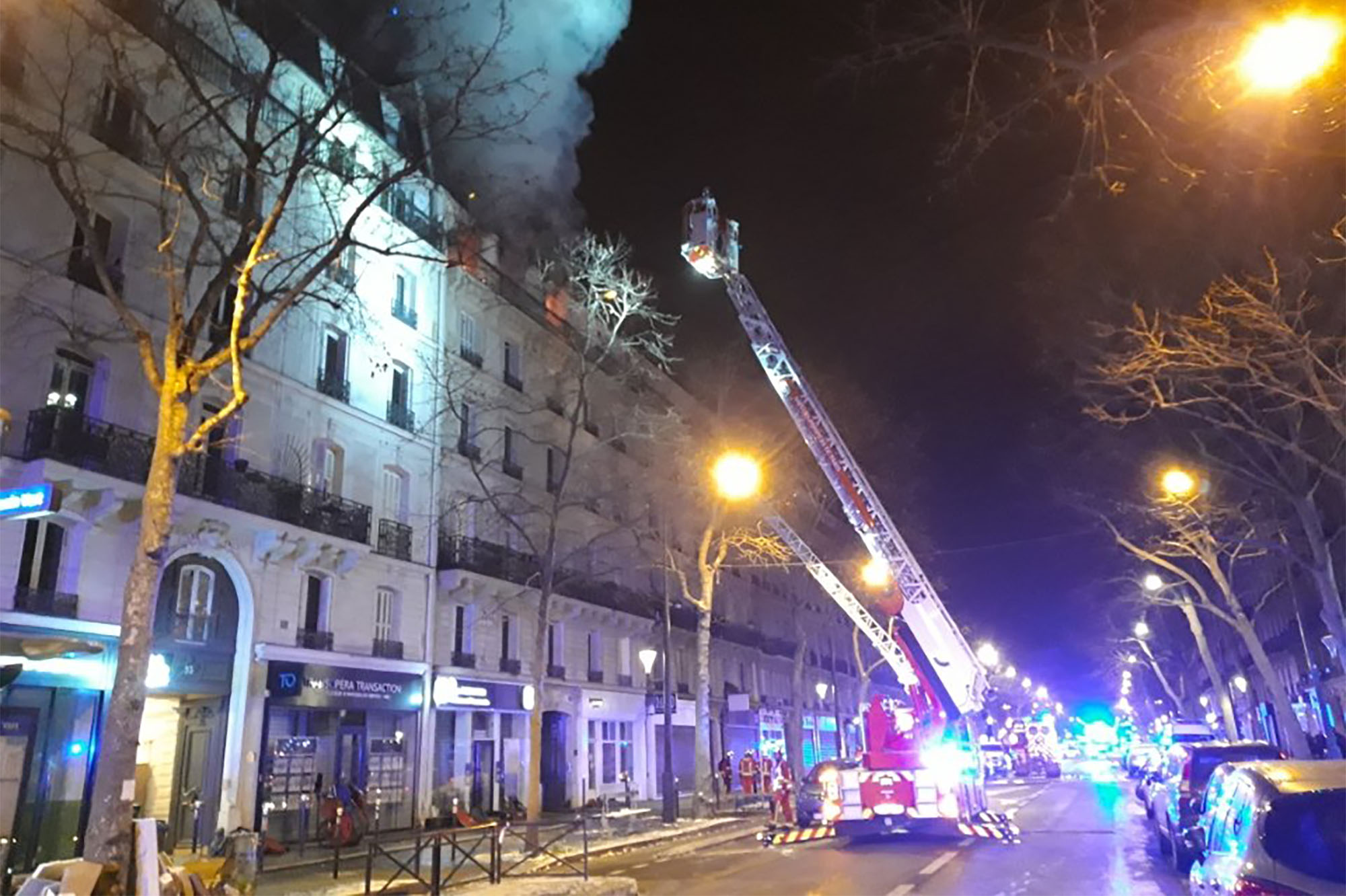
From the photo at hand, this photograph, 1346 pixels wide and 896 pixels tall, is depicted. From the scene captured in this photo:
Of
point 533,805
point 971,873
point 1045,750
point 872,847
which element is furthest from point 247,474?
point 1045,750

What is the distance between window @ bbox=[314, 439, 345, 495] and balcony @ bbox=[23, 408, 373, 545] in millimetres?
612

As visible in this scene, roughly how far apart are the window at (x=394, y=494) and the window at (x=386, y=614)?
2.07 meters

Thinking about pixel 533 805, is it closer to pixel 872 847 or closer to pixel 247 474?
pixel 872 847

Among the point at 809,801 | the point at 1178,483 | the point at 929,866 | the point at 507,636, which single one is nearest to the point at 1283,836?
the point at 929,866

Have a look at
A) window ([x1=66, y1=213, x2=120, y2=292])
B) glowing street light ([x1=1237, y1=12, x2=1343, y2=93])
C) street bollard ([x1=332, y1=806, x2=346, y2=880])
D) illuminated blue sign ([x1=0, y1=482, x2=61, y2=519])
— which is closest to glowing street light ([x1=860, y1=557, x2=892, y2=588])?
street bollard ([x1=332, y1=806, x2=346, y2=880])

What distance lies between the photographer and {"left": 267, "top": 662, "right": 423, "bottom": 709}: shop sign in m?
20.8

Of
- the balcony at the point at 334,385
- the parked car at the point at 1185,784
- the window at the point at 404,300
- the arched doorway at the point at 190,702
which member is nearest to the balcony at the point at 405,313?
the window at the point at 404,300

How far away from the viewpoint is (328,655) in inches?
879

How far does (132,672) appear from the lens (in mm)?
10891

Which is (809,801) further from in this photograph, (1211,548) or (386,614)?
(1211,548)

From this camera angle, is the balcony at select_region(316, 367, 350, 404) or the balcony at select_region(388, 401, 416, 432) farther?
the balcony at select_region(388, 401, 416, 432)

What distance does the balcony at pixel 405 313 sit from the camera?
87.8ft

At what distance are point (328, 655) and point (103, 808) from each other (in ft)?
40.8

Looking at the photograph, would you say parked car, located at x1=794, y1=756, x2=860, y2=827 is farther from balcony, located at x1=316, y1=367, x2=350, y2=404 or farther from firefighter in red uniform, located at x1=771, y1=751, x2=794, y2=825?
balcony, located at x1=316, y1=367, x2=350, y2=404
